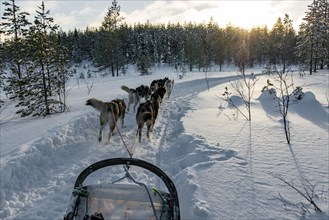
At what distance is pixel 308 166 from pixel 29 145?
5.57m

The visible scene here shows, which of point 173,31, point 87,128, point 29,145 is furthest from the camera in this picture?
point 173,31

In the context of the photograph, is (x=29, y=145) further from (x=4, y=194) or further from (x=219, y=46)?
(x=219, y=46)

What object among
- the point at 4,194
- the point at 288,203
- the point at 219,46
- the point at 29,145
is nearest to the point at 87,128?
the point at 29,145

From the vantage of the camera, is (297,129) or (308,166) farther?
(297,129)

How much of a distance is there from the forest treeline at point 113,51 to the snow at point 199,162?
201 inches

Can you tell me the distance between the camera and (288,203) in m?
3.80

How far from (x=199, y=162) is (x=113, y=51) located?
40.5m

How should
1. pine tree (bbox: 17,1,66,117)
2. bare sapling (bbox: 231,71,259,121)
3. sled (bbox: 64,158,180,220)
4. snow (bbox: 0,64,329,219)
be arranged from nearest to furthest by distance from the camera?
1. sled (bbox: 64,158,180,220)
2. snow (bbox: 0,64,329,219)
3. bare sapling (bbox: 231,71,259,121)
4. pine tree (bbox: 17,1,66,117)

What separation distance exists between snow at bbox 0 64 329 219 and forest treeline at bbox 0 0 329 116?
5.10m

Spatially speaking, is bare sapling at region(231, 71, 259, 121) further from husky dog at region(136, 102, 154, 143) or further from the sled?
the sled

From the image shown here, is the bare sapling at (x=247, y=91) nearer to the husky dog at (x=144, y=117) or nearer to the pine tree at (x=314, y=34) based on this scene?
the husky dog at (x=144, y=117)

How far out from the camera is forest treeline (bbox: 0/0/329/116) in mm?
14305

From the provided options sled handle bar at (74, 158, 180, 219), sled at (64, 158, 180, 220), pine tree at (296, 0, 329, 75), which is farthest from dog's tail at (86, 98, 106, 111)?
pine tree at (296, 0, 329, 75)

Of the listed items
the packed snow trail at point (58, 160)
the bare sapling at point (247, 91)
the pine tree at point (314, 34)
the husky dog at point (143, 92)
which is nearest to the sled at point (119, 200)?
the packed snow trail at point (58, 160)
